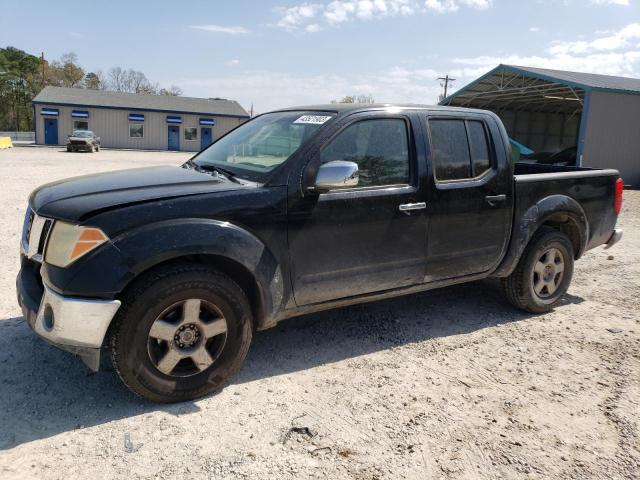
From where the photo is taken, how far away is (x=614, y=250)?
8.28 metres

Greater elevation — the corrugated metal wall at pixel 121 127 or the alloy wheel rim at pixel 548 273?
the corrugated metal wall at pixel 121 127

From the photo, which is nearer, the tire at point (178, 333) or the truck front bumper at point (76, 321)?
the truck front bumper at point (76, 321)

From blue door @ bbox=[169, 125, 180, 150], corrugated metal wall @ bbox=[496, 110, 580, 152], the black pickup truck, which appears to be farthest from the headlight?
blue door @ bbox=[169, 125, 180, 150]

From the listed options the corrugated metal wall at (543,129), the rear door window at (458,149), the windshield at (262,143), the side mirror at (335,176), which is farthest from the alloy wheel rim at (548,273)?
the corrugated metal wall at (543,129)

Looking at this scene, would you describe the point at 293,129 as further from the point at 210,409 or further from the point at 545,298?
the point at 545,298

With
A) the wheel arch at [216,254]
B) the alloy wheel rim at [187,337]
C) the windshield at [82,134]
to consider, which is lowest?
the alloy wheel rim at [187,337]

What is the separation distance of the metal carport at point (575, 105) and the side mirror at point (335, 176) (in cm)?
2025

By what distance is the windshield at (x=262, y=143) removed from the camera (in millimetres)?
3822

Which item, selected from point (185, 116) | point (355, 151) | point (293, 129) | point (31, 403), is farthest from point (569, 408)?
point (185, 116)

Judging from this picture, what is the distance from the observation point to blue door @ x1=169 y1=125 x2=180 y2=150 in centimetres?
4719

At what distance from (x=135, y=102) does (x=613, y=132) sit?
38705mm

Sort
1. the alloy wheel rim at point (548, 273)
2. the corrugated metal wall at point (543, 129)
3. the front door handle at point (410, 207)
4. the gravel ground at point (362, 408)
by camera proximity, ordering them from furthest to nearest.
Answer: the corrugated metal wall at point (543, 129)
the alloy wheel rim at point (548, 273)
the front door handle at point (410, 207)
the gravel ground at point (362, 408)

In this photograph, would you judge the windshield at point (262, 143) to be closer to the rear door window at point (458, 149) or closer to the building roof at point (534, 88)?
the rear door window at point (458, 149)

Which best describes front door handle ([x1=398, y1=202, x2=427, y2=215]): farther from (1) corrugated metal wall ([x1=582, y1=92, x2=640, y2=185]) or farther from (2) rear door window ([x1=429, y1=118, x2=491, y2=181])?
(1) corrugated metal wall ([x1=582, y1=92, x2=640, y2=185])
